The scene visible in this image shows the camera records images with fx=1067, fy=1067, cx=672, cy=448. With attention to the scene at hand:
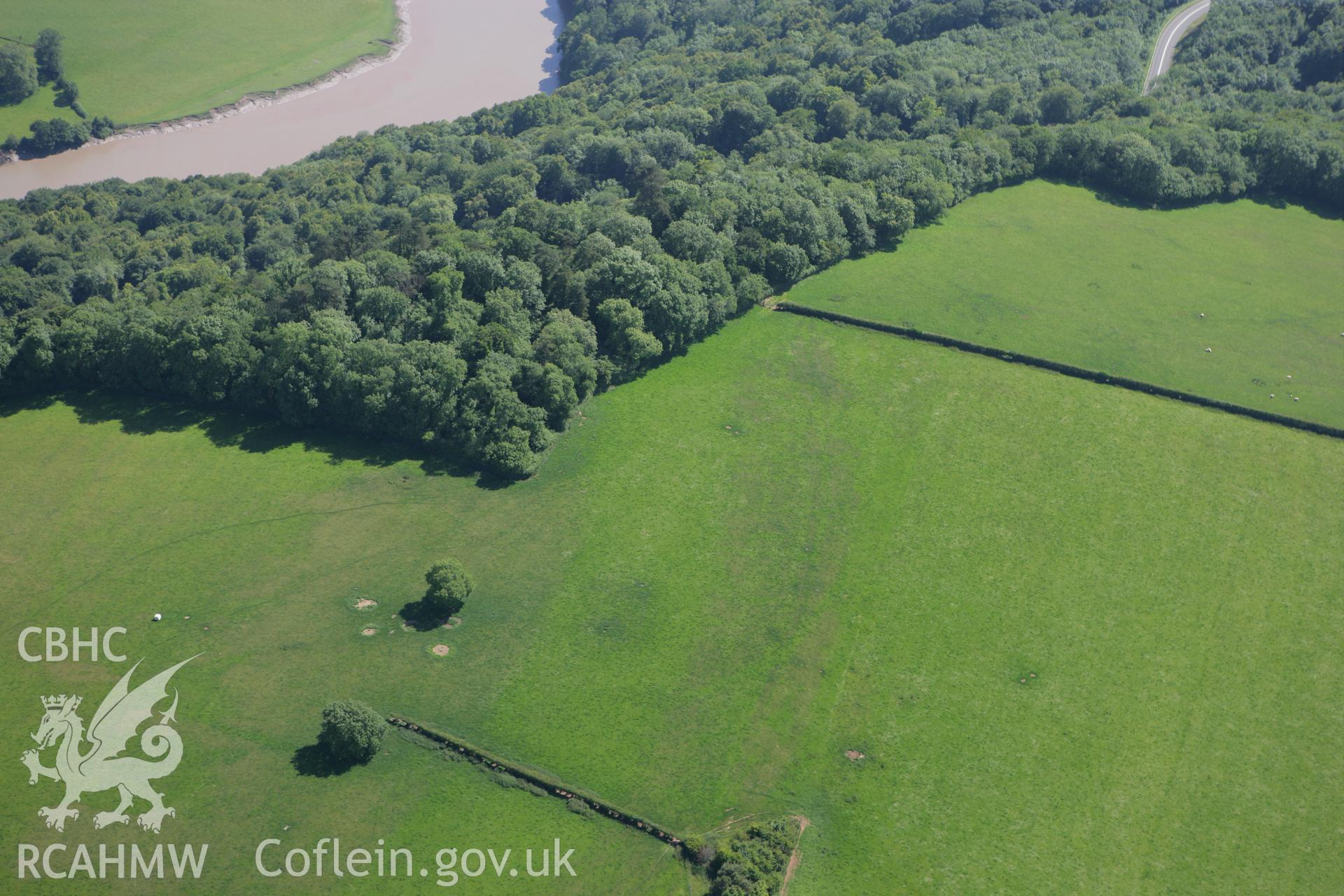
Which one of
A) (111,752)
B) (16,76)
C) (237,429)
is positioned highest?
(16,76)

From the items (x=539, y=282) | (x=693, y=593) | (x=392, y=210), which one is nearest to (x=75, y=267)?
(x=392, y=210)

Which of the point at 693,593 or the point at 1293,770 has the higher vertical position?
the point at 693,593

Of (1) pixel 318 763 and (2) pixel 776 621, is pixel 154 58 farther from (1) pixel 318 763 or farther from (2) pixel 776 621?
(2) pixel 776 621

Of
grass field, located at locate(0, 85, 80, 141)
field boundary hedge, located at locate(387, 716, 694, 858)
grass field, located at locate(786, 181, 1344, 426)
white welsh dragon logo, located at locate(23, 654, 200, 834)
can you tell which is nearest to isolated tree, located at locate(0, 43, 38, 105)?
grass field, located at locate(0, 85, 80, 141)

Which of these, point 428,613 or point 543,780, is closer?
point 543,780

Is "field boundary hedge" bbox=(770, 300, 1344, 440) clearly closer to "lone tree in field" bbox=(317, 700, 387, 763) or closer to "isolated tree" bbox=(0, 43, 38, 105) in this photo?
"lone tree in field" bbox=(317, 700, 387, 763)

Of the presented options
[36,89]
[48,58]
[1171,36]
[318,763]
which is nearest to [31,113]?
[36,89]

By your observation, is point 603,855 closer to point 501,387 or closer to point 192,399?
point 501,387

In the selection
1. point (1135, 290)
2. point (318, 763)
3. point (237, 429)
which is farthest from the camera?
point (1135, 290)
